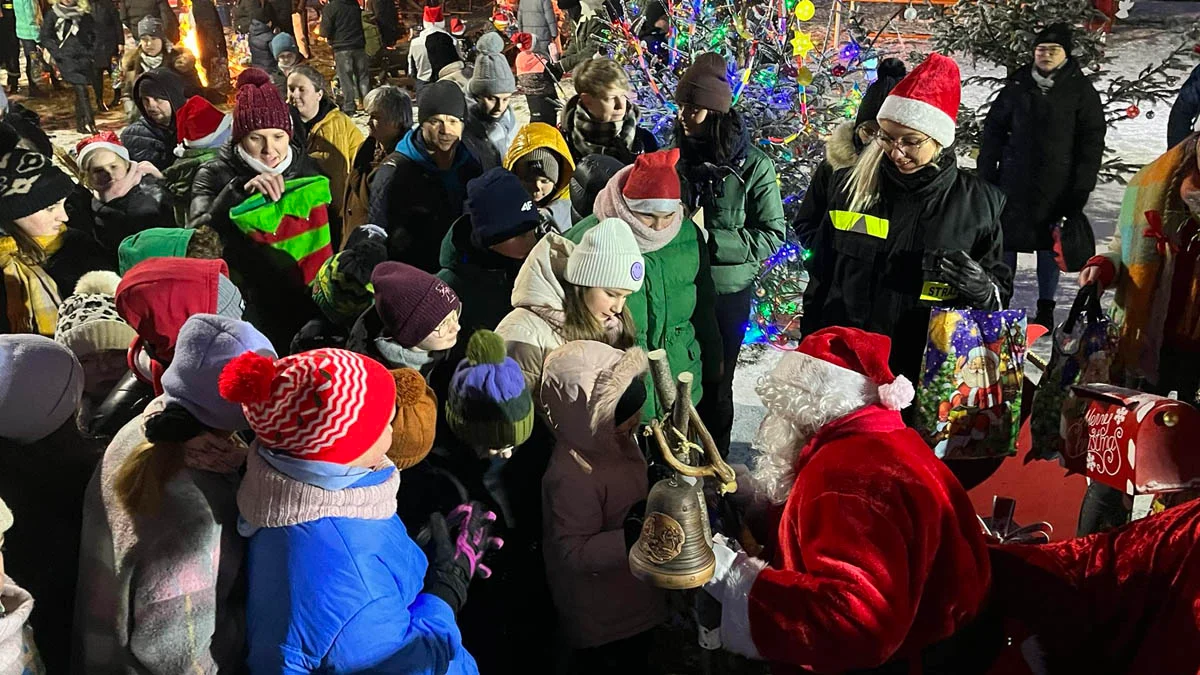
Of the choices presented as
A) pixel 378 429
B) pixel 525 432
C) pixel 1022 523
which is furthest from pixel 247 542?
pixel 1022 523

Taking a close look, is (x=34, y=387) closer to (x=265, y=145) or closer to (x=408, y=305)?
(x=408, y=305)

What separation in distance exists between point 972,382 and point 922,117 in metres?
0.97

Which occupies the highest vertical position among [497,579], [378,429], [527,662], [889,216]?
[889,216]

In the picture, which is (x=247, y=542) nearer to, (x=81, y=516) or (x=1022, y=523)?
(x=81, y=516)

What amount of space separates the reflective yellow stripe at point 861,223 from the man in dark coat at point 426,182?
1.88m

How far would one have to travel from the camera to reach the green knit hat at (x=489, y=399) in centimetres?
254

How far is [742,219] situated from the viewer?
442 cm

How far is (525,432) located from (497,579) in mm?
520

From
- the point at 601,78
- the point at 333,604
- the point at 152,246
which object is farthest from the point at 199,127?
the point at 333,604

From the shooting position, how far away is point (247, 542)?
7.07 ft

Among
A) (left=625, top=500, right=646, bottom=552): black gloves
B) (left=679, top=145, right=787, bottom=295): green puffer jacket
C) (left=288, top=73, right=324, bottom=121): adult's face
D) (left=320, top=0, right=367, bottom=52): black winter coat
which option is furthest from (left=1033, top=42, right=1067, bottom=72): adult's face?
(left=320, top=0, right=367, bottom=52): black winter coat

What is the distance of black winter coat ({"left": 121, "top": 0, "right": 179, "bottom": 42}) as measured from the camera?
39.5 feet

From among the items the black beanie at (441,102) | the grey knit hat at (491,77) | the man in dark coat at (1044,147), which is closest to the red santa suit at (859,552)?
the black beanie at (441,102)

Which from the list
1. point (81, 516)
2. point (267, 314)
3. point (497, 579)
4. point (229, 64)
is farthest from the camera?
point (229, 64)
